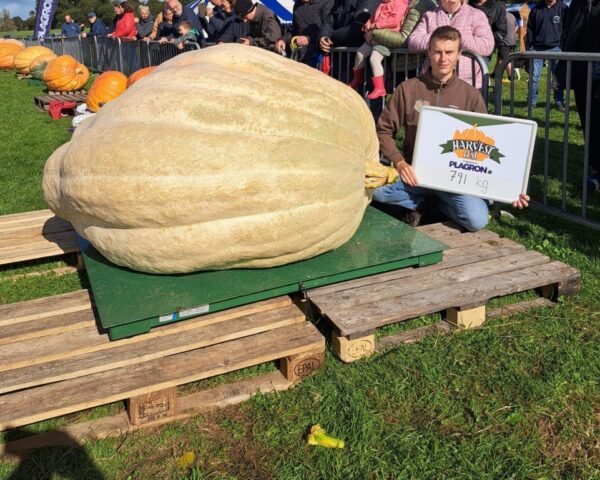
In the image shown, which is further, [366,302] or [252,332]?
[366,302]

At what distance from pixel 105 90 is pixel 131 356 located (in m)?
7.95

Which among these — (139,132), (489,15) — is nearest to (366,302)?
(139,132)

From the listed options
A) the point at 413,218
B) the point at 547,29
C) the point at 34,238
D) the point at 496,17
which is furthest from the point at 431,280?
the point at 547,29

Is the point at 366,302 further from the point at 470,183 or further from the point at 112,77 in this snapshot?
the point at 112,77

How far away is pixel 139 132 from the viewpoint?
2.84 m

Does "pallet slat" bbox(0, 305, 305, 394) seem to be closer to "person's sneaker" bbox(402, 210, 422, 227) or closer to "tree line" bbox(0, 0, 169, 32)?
"person's sneaker" bbox(402, 210, 422, 227)

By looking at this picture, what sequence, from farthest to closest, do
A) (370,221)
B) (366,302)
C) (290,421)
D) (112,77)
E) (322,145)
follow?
1. (112,77)
2. (370,221)
3. (366,302)
4. (322,145)
5. (290,421)

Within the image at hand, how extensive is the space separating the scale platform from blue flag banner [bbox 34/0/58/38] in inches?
1006

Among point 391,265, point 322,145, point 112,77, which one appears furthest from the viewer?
point 112,77

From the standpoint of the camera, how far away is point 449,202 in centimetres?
433

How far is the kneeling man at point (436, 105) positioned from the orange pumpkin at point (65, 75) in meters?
10.7

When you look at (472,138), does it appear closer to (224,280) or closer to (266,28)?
(224,280)

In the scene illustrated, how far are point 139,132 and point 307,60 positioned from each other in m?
5.43

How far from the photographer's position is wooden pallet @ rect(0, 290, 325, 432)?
2.57 metres
